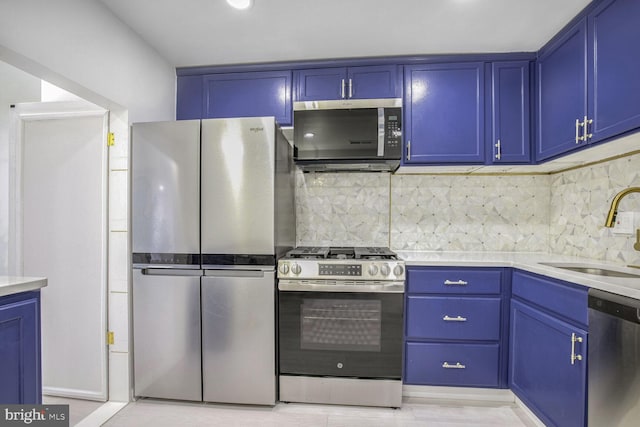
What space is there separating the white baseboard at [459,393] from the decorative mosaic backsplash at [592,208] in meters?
1.13

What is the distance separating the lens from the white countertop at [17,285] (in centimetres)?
110

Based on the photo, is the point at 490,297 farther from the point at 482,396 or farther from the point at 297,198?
the point at 297,198

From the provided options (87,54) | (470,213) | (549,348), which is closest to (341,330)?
(549,348)

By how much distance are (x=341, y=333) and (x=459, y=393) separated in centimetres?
93

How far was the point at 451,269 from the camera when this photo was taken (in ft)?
6.36

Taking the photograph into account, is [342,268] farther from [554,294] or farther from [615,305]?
[615,305]

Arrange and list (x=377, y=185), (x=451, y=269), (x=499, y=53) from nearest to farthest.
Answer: (x=451, y=269), (x=499, y=53), (x=377, y=185)

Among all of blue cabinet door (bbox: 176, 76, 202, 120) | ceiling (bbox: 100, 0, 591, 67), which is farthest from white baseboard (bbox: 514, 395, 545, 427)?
blue cabinet door (bbox: 176, 76, 202, 120)

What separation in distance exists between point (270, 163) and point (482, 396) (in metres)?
2.10

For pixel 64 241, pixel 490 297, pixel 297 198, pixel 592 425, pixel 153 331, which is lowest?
pixel 592 425

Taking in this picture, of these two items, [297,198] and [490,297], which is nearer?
[490,297]

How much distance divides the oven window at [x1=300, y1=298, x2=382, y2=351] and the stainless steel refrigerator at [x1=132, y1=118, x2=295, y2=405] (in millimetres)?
257

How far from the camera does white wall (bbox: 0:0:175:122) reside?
1323mm

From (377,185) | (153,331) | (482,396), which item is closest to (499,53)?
(377,185)
